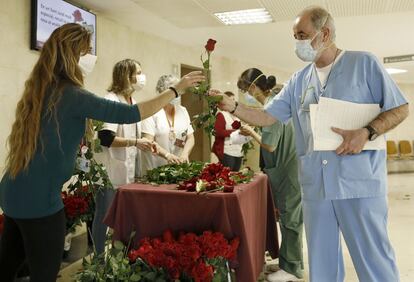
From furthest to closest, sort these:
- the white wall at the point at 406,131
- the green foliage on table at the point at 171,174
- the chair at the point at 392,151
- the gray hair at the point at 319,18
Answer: the white wall at the point at 406,131
the chair at the point at 392,151
the green foliage on table at the point at 171,174
the gray hair at the point at 319,18

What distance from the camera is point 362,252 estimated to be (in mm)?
1552

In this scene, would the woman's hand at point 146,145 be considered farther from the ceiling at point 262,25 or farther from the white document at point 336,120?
the ceiling at point 262,25

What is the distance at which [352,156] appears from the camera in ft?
5.07

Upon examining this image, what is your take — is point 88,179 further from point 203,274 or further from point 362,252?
point 362,252

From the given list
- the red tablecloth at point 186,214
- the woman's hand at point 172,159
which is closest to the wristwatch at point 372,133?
the red tablecloth at point 186,214

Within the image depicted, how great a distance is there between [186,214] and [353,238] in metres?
0.78

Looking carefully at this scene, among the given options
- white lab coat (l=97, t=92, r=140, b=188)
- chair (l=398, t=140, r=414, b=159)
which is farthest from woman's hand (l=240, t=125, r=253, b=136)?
chair (l=398, t=140, r=414, b=159)

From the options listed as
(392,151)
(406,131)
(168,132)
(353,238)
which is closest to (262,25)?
(168,132)

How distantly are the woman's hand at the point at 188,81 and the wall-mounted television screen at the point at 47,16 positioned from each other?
1.45 m

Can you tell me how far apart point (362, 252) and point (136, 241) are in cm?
110

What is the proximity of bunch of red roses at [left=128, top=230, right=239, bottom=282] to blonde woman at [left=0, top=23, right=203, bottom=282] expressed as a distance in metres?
0.42

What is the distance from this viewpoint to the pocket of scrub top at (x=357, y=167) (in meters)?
1.53

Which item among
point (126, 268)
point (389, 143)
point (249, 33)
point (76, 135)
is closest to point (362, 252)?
point (126, 268)

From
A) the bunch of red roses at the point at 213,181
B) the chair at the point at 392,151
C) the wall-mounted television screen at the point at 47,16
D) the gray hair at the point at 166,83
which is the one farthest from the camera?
the chair at the point at 392,151
